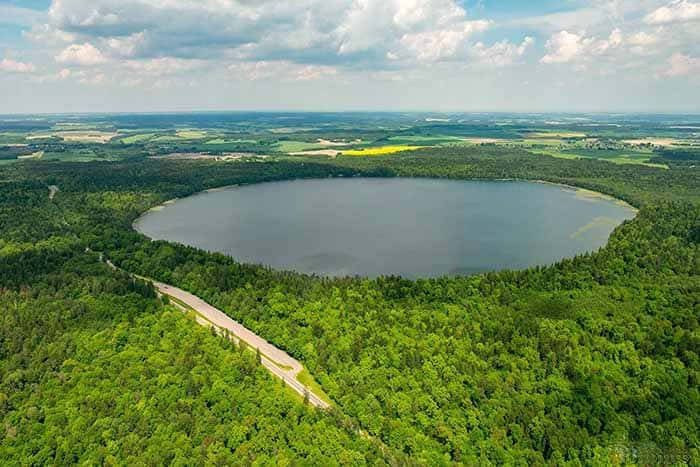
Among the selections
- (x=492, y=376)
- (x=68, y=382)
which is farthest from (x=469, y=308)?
(x=68, y=382)

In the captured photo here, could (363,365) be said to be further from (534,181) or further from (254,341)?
(534,181)

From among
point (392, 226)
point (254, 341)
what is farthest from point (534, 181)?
point (254, 341)

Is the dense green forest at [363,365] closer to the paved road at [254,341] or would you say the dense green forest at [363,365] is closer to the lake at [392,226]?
the paved road at [254,341]

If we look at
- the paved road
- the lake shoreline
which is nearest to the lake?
the lake shoreline

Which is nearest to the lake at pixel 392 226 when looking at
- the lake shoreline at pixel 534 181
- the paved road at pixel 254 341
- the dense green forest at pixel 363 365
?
the lake shoreline at pixel 534 181

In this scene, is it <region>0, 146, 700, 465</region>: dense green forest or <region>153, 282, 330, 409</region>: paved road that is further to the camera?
<region>153, 282, 330, 409</region>: paved road

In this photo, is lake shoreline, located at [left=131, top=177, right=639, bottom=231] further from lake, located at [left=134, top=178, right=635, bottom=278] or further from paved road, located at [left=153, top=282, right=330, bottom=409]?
paved road, located at [left=153, top=282, right=330, bottom=409]
